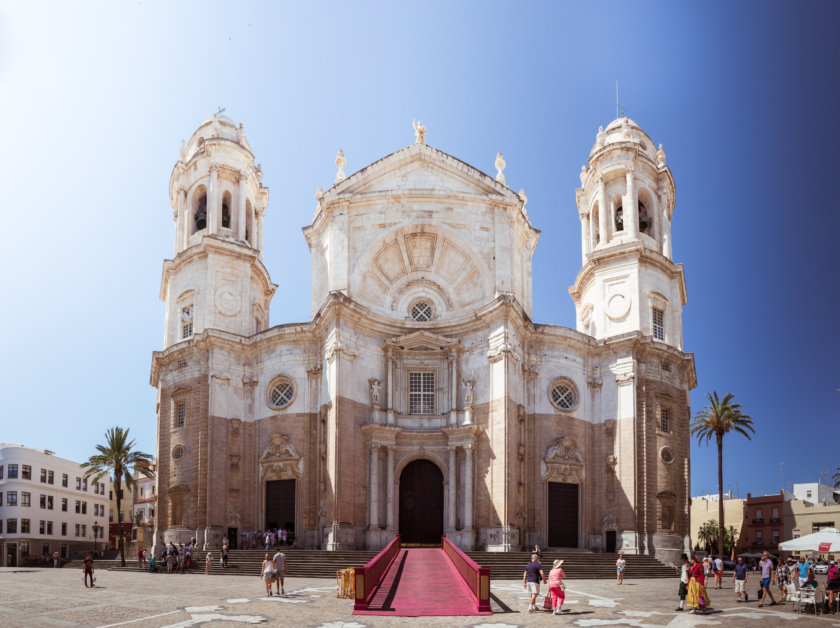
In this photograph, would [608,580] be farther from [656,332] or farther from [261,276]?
[261,276]

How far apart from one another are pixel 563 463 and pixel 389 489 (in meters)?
9.76

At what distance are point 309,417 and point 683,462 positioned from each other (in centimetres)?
2148

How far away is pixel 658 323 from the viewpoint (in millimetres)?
51688

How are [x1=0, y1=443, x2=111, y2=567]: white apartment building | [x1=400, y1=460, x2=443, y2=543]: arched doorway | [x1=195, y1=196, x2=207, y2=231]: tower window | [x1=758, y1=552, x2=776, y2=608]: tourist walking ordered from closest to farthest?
[x1=758, y1=552, x2=776, y2=608]: tourist walking → [x1=400, y1=460, x2=443, y2=543]: arched doorway → [x1=195, y1=196, x2=207, y2=231]: tower window → [x1=0, y1=443, x2=111, y2=567]: white apartment building

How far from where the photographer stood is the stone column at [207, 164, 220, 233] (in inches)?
2078

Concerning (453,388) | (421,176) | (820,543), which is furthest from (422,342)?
(820,543)

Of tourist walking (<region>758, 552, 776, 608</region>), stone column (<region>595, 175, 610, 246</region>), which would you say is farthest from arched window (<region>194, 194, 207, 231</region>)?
tourist walking (<region>758, 552, 776, 608</region>)

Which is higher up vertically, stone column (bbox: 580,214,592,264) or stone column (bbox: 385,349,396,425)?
stone column (bbox: 580,214,592,264)

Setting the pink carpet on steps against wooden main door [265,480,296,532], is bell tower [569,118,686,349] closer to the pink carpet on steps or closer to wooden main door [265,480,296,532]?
wooden main door [265,480,296,532]

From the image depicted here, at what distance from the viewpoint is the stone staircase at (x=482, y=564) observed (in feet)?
125

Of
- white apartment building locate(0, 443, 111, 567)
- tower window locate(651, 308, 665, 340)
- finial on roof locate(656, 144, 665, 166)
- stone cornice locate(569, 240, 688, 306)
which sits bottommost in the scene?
white apartment building locate(0, 443, 111, 567)

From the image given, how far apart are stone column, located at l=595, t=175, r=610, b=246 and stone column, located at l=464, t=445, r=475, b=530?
16.1 m

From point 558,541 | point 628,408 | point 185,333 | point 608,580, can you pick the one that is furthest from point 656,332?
point 185,333

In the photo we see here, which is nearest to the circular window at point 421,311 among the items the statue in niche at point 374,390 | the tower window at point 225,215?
the statue in niche at point 374,390
